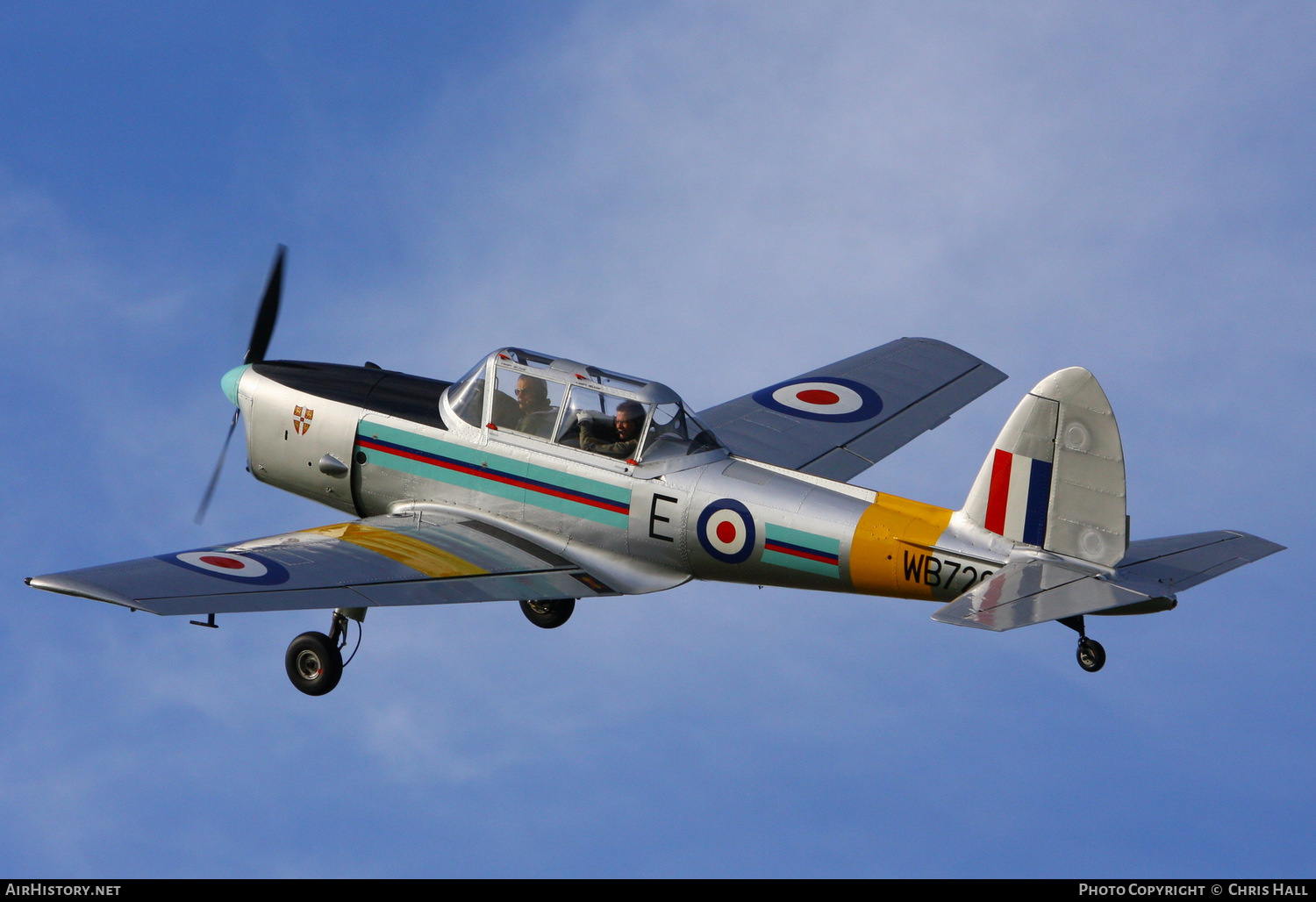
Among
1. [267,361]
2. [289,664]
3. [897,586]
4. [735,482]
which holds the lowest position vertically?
[289,664]

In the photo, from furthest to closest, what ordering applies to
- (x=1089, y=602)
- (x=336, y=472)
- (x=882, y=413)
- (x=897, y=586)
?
(x=882, y=413)
(x=336, y=472)
(x=897, y=586)
(x=1089, y=602)

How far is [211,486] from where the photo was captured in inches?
568

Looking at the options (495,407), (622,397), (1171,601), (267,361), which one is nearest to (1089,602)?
(1171,601)

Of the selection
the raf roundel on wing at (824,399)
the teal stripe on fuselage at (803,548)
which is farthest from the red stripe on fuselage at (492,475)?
the raf roundel on wing at (824,399)

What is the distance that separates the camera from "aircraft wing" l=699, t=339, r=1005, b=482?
14742 millimetres

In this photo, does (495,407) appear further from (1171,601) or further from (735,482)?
(1171,601)

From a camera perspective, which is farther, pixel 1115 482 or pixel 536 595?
pixel 536 595

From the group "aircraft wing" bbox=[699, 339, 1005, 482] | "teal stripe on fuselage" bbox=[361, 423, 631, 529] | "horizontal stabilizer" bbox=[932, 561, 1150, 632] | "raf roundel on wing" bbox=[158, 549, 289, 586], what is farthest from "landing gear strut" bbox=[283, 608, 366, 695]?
"horizontal stabilizer" bbox=[932, 561, 1150, 632]

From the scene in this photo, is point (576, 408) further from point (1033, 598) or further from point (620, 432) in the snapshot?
point (1033, 598)

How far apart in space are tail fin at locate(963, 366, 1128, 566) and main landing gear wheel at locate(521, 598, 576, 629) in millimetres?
4503

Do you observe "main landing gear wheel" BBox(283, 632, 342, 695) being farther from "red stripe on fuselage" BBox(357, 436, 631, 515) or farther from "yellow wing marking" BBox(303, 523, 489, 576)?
"red stripe on fuselage" BBox(357, 436, 631, 515)

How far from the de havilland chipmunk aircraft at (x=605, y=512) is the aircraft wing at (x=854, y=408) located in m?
0.04

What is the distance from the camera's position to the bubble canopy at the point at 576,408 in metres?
12.8

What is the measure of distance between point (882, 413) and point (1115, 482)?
15.2ft
